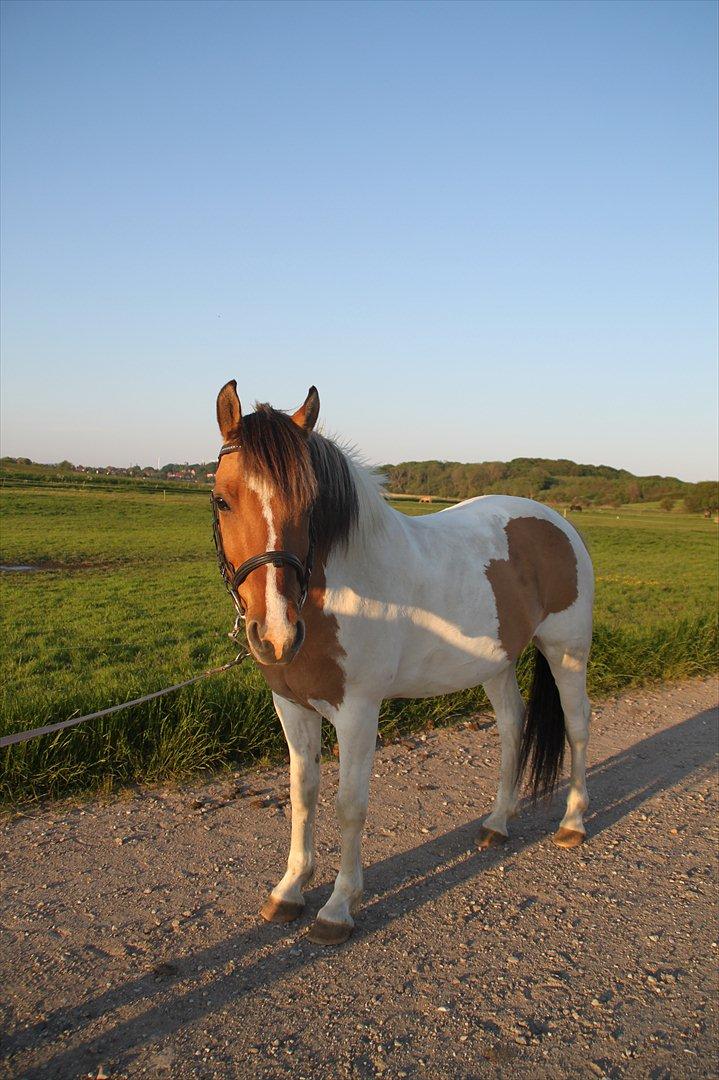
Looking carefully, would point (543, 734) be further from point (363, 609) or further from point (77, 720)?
point (77, 720)

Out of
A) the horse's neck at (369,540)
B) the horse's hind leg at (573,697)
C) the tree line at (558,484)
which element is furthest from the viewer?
the tree line at (558,484)

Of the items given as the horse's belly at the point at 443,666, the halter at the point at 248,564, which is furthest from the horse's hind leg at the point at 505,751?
the halter at the point at 248,564

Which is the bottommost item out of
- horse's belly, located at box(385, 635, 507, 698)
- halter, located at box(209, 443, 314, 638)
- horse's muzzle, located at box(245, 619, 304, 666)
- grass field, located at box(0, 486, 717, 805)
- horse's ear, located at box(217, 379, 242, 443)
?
grass field, located at box(0, 486, 717, 805)

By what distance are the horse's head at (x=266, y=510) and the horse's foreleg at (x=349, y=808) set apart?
0.72 meters

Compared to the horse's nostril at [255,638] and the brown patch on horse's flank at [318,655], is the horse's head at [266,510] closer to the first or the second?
the horse's nostril at [255,638]

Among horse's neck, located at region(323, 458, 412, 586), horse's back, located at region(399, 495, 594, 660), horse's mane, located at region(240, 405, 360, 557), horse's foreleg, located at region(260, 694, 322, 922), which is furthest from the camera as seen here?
horse's back, located at region(399, 495, 594, 660)

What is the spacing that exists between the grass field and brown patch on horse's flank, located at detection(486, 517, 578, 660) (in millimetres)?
2057

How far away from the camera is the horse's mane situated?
8.84 feet

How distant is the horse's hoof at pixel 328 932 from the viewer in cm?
306

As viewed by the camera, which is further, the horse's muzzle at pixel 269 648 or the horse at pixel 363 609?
the horse at pixel 363 609

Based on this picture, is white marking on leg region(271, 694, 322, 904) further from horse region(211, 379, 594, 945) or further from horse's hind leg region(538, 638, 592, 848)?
horse's hind leg region(538, 638, 592, 848)

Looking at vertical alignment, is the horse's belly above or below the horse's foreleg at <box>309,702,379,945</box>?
above

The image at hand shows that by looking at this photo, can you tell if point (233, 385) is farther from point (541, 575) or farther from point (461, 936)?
point (461, 936)

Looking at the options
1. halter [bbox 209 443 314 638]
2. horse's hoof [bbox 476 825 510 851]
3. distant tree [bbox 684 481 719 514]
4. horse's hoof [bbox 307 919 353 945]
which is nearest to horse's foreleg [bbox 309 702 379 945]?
horse's hoof [bbox 307 919 353 945]
